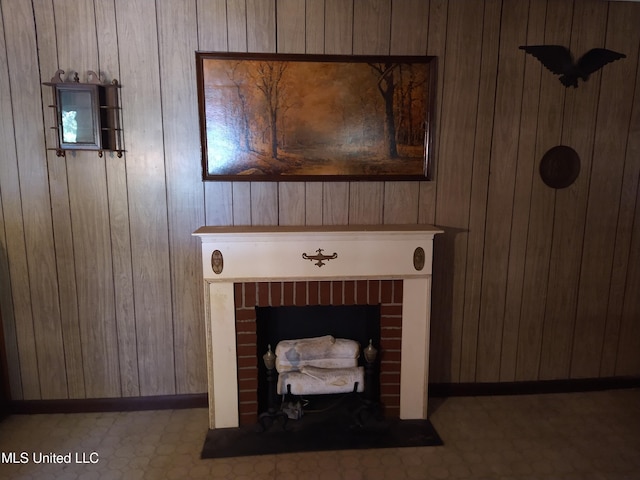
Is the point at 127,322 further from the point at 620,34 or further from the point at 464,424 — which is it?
the point at 620,34

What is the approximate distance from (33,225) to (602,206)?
3242 millimetres

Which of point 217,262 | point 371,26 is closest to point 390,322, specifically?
point 217,262

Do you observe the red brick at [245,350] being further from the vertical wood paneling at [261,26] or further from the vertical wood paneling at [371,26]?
the vertical wood paneling at [371,26]

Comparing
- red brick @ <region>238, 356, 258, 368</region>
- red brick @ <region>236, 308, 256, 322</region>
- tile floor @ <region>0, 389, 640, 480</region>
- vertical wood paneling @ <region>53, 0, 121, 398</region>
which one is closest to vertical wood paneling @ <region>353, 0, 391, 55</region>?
vertical wood paneling @ <region>53, 0, 121, 398</region>

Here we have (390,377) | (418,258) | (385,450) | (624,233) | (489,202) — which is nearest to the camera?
(385,450)

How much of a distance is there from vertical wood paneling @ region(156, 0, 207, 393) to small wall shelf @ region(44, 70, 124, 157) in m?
0.28

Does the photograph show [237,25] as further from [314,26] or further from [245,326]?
[245,326]

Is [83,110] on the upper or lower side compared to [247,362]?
upper

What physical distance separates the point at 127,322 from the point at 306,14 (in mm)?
1938

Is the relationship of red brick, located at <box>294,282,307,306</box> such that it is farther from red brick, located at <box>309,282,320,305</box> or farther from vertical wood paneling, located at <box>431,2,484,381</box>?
vertical wood paneling, located at <box>431,2,484,381</box>

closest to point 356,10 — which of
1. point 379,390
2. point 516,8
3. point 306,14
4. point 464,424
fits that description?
point 306,14

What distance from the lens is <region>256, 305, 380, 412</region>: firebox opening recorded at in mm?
2369

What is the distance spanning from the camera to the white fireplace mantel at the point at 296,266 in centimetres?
209

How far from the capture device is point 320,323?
7.94ft
